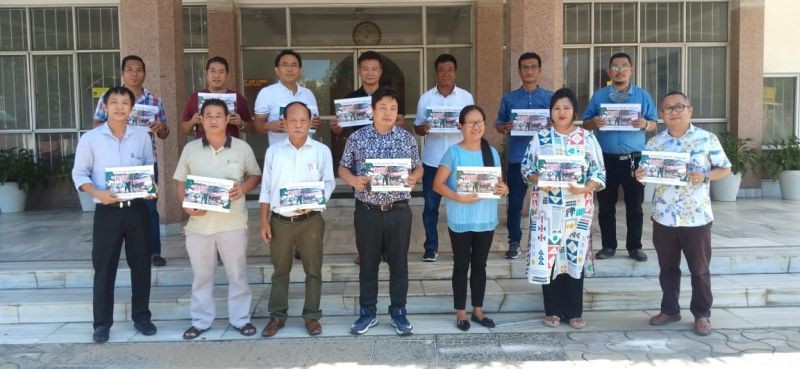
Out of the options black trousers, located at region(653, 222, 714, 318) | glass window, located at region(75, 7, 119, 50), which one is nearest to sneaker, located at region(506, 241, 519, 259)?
black trousers, located at region(653, 222, 714, 318)

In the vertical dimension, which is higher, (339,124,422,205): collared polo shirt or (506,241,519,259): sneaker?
(339,124,422,205): collared polo shirt

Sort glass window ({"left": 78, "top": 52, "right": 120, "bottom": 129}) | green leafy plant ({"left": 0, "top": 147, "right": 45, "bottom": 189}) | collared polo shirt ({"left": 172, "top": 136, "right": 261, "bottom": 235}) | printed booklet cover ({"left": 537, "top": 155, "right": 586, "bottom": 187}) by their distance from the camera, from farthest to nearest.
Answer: glass window ({"left": 78, "top": 52, "right": 120, "bottom": 129}) → green leafy plant ({"left": 0, "top": 147, "right": 45, "bottom": 189}) → collared polo shirt ({"left": 172, "top": 136, "right": 261, "bottom": 235}) → printed booklet cover ({"left": 537, "top": 155, "right": 586, "bottom": 187})

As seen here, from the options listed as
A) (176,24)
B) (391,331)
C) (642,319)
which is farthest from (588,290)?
(176,24)

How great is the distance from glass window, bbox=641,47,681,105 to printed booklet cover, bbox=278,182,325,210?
8541 mm

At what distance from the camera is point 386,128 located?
Result: 4473 mm

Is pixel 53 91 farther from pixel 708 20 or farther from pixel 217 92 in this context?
pixel 708 20

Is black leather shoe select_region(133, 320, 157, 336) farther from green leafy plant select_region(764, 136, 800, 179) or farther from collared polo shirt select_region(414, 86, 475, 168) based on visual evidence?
green leafy plant select_region(764, 136, 800, 179)

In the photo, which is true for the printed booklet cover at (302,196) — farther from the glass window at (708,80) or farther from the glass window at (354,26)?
the glass window at (708,80)

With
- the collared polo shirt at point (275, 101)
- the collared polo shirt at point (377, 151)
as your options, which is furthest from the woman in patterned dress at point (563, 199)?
the collared polo shirt at point (275, 101)

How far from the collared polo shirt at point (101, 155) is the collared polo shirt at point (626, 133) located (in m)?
4.11

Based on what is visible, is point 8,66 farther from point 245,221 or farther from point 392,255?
point 392,255

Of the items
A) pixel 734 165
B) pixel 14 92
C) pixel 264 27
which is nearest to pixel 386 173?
pixel 264 27

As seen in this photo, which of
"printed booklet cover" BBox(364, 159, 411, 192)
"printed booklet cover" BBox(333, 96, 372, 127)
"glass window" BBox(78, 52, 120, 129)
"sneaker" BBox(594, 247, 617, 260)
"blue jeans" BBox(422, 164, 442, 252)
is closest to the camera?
"printed booklet cover" BBox(364, 159, 411, 192)

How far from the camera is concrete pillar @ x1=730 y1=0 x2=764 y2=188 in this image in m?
10.2
